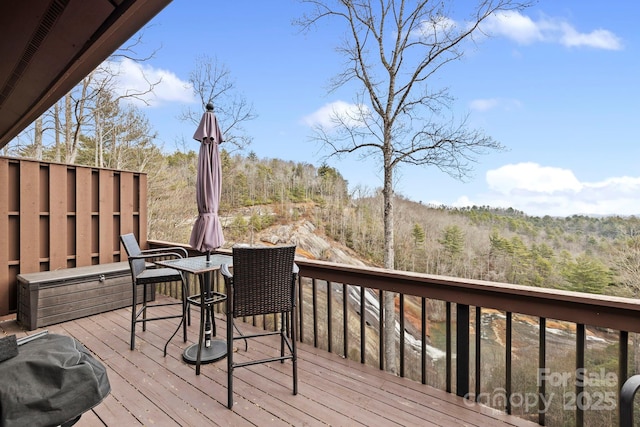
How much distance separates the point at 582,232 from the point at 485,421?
351 inches

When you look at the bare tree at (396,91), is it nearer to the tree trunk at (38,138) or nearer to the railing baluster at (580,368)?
the railing baluster at (580,368)

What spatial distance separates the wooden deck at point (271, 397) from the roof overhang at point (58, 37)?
224cm

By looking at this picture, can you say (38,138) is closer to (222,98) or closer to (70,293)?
(222,98)

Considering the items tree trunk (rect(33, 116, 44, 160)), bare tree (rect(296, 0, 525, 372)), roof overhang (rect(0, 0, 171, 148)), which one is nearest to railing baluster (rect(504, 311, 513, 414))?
roof overhang (rect(0, 0, 171, 148))

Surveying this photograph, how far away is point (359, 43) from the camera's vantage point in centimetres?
938

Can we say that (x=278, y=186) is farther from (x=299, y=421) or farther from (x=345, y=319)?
(x=299, y=421)

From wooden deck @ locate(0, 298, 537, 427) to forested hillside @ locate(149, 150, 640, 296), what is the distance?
7675 millimetres

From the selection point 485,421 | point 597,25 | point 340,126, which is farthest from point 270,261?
point 597,25

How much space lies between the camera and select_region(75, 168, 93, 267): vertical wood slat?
4.52 meters

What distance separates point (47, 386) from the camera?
4.10 feet

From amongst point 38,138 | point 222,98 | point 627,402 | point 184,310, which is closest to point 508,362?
point 627,402

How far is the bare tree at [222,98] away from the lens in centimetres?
954

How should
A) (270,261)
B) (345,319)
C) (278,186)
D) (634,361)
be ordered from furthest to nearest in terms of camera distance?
(278,186) → (634,361) → (345,319) → (270,261)

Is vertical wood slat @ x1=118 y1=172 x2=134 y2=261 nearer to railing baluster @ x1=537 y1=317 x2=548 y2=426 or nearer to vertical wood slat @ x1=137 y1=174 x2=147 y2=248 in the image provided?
vertical wood slat @ x1=137 y1=174 x2=147 y2=248
